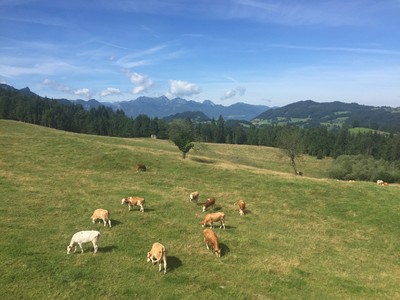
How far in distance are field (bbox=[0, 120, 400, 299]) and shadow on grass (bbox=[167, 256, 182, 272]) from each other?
0.06 meters

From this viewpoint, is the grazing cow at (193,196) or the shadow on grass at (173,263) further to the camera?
the grazing cow at (193,196)

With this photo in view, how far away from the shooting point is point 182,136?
65.9 m

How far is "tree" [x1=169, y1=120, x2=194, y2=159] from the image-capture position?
6525 centimetres

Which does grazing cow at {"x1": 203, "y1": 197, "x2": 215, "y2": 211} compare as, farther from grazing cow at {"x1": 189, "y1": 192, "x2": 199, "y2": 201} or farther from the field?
grazing cow at {"x1": 189, "y1": 192, "x2": 199, "y2": 201}

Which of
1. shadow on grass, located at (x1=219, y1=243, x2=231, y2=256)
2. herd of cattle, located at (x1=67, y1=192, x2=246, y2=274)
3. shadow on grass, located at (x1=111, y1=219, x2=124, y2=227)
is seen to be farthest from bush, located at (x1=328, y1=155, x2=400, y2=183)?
shadow on grass, located at (x1=111, y1=219, x2=124, y2=227)

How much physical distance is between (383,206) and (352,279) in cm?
1651

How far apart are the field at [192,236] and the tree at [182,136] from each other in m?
20.6

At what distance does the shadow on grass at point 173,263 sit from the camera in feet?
59.4

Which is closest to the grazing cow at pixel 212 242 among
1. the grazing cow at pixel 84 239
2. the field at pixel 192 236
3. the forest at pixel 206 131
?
the field at pixel 192 236

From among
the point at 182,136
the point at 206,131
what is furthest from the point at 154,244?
the point at 206,131

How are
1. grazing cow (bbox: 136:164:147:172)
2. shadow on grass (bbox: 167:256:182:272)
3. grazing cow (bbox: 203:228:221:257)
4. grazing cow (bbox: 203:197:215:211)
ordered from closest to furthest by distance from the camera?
shadow on grass (bbox: 167:256:182:272), grazing cow (bbox: 203:228:221:257), grazing cow (bbox: 203:197:215:211), grazing cow (bbox: 136:164:147:172)

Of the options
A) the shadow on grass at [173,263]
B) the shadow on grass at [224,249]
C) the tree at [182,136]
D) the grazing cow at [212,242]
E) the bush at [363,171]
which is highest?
the tree at [182,136]

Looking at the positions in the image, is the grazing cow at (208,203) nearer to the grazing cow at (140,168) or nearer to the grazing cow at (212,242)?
the grazing cow at (212,242)

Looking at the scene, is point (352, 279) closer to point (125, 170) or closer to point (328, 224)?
point (328, 224)
